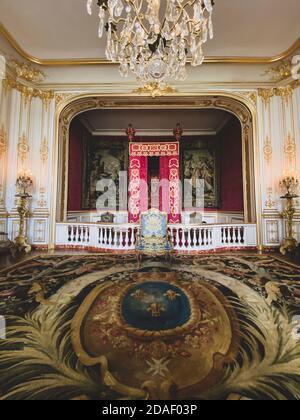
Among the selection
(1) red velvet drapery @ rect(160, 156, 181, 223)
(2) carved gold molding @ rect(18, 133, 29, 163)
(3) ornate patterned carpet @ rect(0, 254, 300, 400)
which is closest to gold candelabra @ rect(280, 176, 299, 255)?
(3) ornate patterned carpet @ rect(0, 254, 300, 400)

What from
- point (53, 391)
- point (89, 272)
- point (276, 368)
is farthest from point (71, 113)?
point (276, 368)

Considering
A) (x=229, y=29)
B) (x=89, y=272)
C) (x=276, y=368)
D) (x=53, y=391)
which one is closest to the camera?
(x=53, y=391)

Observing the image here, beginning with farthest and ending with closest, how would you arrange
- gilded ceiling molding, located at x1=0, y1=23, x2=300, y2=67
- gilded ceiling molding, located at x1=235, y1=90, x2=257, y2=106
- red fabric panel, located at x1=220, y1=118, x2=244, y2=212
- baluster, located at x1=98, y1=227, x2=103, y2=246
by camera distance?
red fabric panel, located at x1=220, y1=118, x2=244, y2=212, gilded ceiling molding, located at x1=235, y1=90, x2=257, y2=106, baluster, located at x1=98, y1=227, x2=103, y2=246, gilded ceiling molding, located at x1=0, y1=23, x2=300, y2=67

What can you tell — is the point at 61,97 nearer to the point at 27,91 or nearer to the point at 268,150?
the point at 27,91

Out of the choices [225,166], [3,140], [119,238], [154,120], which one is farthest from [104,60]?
[225,166]

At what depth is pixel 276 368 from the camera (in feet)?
4.23

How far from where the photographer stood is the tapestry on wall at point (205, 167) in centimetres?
753

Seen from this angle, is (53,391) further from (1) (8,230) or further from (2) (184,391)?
(1) (8,230)

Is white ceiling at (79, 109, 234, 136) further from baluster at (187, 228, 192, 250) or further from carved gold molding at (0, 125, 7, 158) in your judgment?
baluster at (187, 228, 192, 250)

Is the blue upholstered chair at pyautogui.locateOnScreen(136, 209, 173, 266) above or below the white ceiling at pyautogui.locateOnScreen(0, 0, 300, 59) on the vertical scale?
below

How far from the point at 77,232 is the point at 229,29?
532cm

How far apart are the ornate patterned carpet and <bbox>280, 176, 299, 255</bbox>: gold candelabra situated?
195 cm

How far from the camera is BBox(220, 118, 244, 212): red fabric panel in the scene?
6211 millimetres

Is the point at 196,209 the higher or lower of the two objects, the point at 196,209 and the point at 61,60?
the lower
